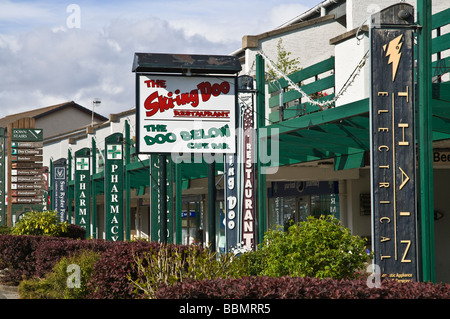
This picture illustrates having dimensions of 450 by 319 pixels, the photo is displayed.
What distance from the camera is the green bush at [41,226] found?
21328 mm

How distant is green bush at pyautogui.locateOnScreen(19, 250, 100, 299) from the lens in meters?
12.5

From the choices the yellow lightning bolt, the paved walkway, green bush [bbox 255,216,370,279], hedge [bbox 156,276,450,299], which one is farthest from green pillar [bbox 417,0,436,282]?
the paved walkway

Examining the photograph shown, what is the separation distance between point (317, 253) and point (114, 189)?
18.8m

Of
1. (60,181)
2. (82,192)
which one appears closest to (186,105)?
(82,192)

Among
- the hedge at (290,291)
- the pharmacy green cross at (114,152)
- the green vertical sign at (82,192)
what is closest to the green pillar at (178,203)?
the pharmacy green cross at (114,152)

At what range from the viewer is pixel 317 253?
29.8ft

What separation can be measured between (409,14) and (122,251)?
16.4 ft

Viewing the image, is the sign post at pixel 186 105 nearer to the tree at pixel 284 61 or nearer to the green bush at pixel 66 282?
the green bush at pixel 66 282

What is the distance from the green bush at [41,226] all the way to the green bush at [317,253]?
43.0ft

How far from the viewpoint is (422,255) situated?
28.9ft

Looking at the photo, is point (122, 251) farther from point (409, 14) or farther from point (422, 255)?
point (409, 14)

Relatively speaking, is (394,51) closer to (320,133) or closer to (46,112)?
(320,133)

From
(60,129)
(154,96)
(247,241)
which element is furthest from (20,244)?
(60,129)

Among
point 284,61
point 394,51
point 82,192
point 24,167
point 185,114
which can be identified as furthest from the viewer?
point 24,167
